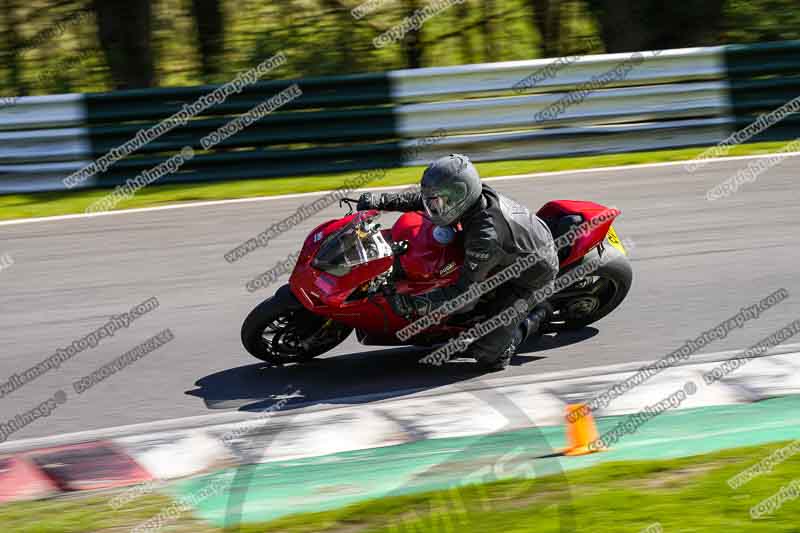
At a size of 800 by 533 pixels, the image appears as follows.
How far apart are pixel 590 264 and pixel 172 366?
2924 millimetres

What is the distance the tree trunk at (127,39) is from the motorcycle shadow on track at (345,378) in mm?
9193

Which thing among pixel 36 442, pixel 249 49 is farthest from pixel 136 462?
pixel 249 49

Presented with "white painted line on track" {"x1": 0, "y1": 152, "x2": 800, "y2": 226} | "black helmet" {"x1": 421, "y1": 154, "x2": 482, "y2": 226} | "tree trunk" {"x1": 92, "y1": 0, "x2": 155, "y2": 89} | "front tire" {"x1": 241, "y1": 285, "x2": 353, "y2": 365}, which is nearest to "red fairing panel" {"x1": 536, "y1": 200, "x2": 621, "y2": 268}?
"black helmet" {"x1": 421, "y1": 154, "x2": 482, "y2": 226}

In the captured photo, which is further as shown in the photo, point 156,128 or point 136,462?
point 156,128

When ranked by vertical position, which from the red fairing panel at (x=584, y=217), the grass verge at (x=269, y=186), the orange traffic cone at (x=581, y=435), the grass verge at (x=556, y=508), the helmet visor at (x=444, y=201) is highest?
the helmet visor at (x=444, y=201)

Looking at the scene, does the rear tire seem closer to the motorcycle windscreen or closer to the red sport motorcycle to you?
the red sport motorcycle

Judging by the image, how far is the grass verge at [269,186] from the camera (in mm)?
11656

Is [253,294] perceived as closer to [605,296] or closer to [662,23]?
[605,296]

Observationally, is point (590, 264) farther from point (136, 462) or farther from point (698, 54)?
point (698, 54)

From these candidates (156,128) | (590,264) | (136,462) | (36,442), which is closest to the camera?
(136,462)

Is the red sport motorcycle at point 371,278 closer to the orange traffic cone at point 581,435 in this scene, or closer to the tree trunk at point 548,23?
the orange traffic cone at point 581,435

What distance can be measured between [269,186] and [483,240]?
6.05m

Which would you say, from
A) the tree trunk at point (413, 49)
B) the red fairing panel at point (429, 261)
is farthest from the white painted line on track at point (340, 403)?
the tree trunk at point (413, 49)

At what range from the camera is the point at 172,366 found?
24.4 ft
